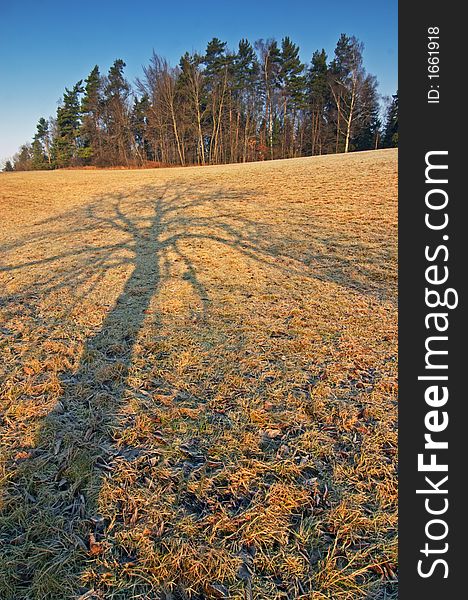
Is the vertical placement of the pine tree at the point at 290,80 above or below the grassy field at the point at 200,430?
above

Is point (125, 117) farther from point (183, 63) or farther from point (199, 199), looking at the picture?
point (199, 199)

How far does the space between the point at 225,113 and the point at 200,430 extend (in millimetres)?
41896

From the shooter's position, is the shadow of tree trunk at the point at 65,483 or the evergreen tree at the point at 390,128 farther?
the evergreen tree at the point at 390,128

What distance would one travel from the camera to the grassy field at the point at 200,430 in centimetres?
163

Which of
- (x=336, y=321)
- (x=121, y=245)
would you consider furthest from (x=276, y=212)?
(x=336, y=321)

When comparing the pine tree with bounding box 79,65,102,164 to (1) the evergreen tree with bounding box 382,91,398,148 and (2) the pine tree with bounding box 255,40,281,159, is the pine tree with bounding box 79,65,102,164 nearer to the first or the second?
(2) the pine tree with bounding box 255,40,281,159

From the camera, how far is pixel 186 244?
27.2 ft

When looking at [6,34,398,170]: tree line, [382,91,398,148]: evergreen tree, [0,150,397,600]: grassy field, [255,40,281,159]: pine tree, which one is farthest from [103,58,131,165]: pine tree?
[0,150,397,600]: grassy field

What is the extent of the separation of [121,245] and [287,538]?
795 cm

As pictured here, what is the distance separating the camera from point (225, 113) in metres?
37.9

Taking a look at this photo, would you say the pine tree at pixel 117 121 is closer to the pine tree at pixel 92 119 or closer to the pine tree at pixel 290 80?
the pine tree at pixel 92 119

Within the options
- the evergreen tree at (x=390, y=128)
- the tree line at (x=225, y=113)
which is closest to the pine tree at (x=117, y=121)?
the tree line at (x=225, y=113)

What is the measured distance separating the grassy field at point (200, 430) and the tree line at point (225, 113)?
117 ft

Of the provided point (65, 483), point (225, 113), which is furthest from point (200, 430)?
point (225, 113)
